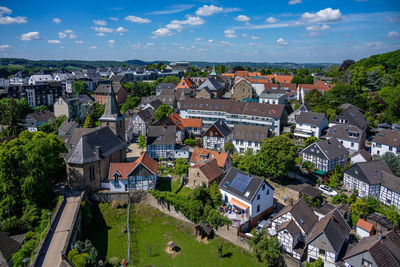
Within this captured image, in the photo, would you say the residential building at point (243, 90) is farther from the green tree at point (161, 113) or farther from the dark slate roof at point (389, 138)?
the dark slate roof at point (389, 138)

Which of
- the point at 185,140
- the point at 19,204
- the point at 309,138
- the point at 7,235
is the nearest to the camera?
the point at 7,235

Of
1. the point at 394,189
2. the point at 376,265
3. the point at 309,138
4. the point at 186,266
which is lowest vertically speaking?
the point at 186,266

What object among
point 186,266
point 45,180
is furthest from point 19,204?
point 186,266

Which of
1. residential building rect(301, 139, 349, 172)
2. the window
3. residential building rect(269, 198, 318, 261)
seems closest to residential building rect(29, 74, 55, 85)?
residential building rect(301, 139, 349, 172)

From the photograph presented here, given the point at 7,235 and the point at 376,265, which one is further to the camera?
the point at 7,235

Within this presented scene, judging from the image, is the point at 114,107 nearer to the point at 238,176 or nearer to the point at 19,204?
the point at 19,204

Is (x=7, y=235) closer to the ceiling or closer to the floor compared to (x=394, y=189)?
Answer: closer to the floor

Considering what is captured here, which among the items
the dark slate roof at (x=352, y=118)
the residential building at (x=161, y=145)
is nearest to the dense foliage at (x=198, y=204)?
the residential building at (x=161, y=145)
